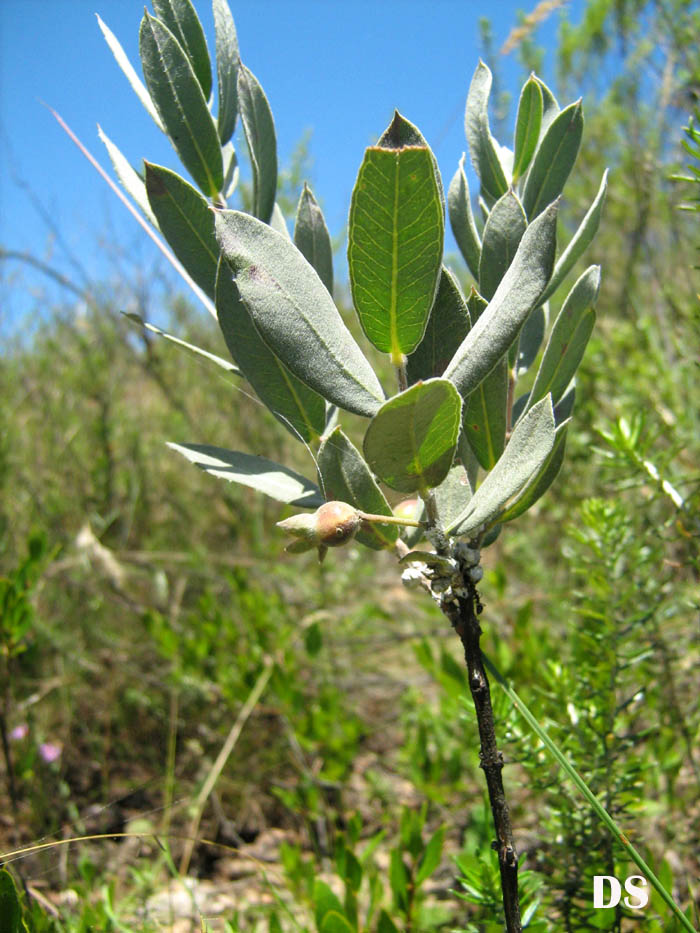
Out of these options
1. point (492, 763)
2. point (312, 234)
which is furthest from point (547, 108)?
point (492, 763)

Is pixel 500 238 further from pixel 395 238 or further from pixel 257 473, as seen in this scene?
pixel 257 473

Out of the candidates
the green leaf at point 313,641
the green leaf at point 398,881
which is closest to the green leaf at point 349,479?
the green leaf at point 398,881

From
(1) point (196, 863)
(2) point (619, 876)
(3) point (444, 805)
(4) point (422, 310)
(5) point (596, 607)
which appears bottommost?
(1) point (196, 863)

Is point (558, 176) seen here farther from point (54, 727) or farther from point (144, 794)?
point (54, 727)

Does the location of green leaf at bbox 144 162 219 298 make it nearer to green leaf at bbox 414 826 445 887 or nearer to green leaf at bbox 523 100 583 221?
green leaf at bbox 523 100 583 221

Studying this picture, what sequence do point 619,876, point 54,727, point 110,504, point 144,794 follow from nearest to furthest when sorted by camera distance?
point 619,876, point 144,794, point 54,727, point 110,504

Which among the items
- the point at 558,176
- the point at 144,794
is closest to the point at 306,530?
the point at 558,176

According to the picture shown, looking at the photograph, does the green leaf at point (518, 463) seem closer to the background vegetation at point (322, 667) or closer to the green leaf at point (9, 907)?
the background vegetation at point (322, 667)
